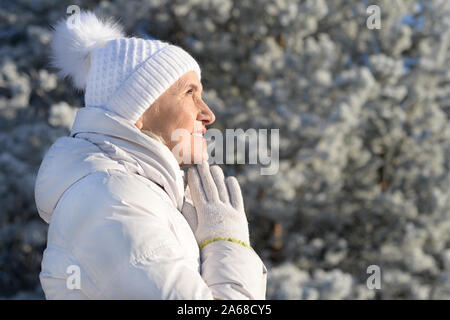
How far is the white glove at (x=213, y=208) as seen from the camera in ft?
5.04

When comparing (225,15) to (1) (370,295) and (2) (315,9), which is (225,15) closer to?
(2) (315,9)

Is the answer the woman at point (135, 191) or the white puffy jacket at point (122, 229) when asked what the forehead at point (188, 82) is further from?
the white puffy jacket at point (122, 229)

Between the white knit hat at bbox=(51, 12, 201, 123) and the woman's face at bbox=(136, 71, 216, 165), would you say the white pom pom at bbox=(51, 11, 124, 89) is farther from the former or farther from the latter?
the woman's face at bbox=(136, 71, 216, 165)

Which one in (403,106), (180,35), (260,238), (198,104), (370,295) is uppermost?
(180,35)

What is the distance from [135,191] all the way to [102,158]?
159 millimetres

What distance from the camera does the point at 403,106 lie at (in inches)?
273

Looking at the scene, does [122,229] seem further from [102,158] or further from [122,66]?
[122,66]

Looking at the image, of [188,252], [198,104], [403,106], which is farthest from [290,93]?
[188,252]

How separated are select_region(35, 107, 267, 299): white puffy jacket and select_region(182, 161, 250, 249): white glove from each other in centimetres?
4

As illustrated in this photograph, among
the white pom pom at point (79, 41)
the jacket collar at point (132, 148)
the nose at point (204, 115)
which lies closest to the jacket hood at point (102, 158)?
the jacket collar at point (132, 148)

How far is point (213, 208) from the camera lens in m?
1.59
